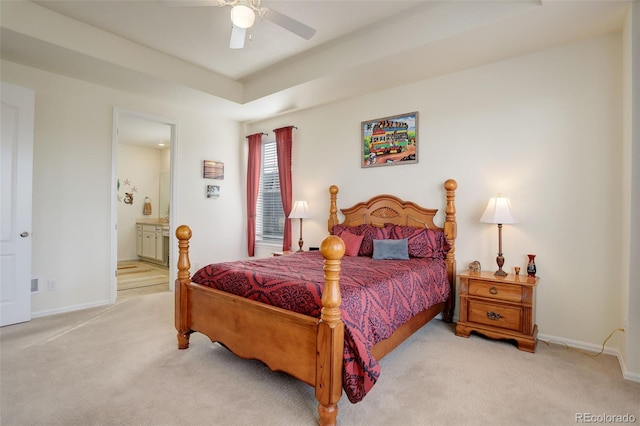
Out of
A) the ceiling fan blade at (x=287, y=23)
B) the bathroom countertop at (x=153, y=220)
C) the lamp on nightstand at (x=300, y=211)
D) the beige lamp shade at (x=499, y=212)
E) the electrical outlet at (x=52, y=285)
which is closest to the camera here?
the ceiling fan blade at (x=287, y=23)

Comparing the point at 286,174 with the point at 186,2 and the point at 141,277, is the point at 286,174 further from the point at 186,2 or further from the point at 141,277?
the point at 141,277

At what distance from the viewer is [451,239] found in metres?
3.29

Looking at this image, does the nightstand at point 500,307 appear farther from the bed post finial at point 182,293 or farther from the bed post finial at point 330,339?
the bed post finial at point 182,293

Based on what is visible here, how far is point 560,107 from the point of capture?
2803mm

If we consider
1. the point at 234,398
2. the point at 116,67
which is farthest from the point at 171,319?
the point at 116,67

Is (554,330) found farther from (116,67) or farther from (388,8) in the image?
(116,67)

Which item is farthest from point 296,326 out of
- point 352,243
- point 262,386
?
point 352,243

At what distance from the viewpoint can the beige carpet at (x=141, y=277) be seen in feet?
15.2

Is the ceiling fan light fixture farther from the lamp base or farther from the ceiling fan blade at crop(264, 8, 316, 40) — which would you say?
the lamp base

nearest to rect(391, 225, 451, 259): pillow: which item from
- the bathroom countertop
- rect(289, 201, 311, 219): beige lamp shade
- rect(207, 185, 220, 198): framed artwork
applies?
rect(289, 201, 311, 219): beige lamp shade

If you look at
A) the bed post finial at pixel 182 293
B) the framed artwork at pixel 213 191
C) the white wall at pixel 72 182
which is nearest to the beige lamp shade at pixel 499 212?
the bed post finial at pixel 182 293

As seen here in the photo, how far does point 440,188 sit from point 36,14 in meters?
4.10

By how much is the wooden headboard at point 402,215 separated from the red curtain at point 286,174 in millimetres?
786

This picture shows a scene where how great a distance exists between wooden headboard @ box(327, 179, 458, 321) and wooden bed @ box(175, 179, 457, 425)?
1 cm
